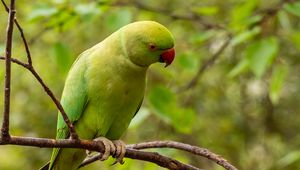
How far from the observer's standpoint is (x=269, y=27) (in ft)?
12.1

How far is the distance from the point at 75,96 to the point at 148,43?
0.40 m

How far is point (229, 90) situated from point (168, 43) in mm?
3284

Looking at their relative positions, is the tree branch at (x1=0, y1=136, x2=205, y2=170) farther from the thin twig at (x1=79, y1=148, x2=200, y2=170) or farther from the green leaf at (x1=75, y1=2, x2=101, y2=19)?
the green leaf at (x1=75, y1=2, x2=101, y2=19)

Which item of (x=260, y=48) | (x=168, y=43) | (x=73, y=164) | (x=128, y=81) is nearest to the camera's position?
(x=168, y=43)

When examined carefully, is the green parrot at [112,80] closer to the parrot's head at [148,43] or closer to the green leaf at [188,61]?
the parrot's head at [148,43]

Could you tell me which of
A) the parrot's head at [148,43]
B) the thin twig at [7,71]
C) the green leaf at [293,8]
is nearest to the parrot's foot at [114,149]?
the parrot's head at [148,43]

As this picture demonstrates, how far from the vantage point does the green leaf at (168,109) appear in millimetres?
3031

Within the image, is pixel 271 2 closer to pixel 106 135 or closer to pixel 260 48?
pixel 260 48

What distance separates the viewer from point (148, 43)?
85.3 inches

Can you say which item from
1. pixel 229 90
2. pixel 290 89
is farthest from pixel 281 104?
pixel 229 90

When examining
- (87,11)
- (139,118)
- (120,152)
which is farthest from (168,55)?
(87,11)

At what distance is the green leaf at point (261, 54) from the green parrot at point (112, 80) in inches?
36.0

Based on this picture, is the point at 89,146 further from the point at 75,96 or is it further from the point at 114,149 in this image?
the point at 75,96

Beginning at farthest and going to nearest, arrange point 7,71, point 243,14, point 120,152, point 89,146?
point 243,14 < point 120,152 < point 89,146 < point 7,71
